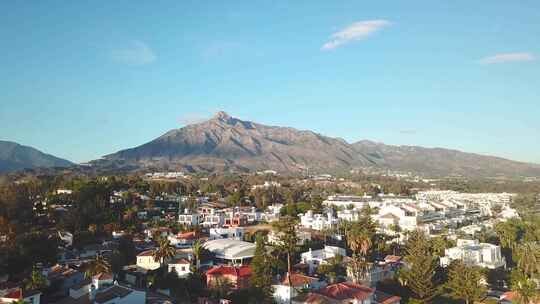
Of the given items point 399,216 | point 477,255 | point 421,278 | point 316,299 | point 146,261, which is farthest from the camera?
point 399,216

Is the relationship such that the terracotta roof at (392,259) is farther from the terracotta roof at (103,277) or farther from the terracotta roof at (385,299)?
the terracotta roof at (103,277)

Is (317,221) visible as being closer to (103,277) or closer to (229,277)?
(229,277)

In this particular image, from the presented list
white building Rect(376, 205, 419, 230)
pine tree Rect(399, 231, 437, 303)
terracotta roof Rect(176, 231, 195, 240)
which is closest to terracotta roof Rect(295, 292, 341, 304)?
pine tree Rect(399, 231, 437, 303)

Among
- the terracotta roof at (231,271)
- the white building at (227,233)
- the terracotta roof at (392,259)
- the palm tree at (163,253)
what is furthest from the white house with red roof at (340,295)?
the white building at (227,233)

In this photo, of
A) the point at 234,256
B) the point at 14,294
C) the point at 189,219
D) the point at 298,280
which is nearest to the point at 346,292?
the point at 298,280

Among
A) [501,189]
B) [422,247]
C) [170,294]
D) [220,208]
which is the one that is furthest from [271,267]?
[501,189]

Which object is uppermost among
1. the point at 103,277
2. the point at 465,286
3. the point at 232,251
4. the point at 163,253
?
the point at 163,253

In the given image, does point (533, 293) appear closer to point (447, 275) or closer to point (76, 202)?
point (447, 275)
